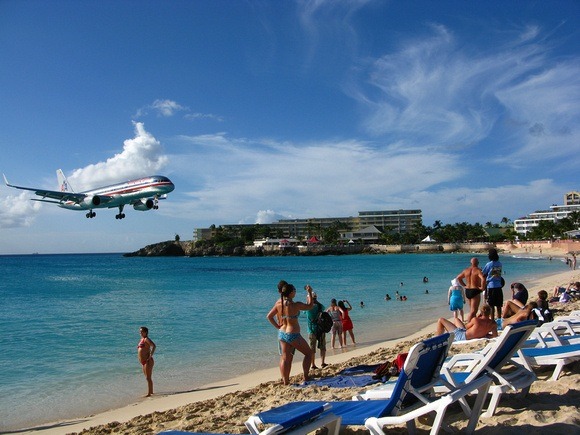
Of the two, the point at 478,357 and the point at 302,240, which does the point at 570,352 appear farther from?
the point at 302,240

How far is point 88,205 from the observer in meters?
39.6

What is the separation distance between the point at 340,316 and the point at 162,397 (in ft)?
14.6

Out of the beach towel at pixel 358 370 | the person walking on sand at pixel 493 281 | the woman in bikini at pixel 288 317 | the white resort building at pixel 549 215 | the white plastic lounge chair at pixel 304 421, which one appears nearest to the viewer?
the white plastic lounge chair at pixel 304 421

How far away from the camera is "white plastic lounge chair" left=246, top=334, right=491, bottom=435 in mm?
3234

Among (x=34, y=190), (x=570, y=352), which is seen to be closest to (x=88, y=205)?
(x=34, y=190)

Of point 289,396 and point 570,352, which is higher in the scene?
point 570,352

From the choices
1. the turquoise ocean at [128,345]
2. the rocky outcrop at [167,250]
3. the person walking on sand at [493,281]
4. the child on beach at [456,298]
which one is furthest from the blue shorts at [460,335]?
the rocky outcrop at [167,250]

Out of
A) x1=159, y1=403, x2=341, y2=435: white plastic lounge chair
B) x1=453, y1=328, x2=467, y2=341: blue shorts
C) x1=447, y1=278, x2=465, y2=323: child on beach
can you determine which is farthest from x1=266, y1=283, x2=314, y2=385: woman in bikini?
x1=447, y1=278, x2=465, y2=323: child on beach

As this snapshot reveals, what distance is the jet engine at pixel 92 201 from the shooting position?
1528 inches

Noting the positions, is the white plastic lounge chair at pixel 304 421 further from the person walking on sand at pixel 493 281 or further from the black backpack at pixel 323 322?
the person walking on sand at pixel 493 281

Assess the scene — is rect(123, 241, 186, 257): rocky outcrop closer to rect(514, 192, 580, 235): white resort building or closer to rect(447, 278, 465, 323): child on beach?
rect(514, 192, 580, 235): white resort building

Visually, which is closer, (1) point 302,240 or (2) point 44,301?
(2) point 44,301

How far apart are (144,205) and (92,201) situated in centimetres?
434

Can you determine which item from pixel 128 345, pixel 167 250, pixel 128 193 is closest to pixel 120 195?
pixel 128 193
